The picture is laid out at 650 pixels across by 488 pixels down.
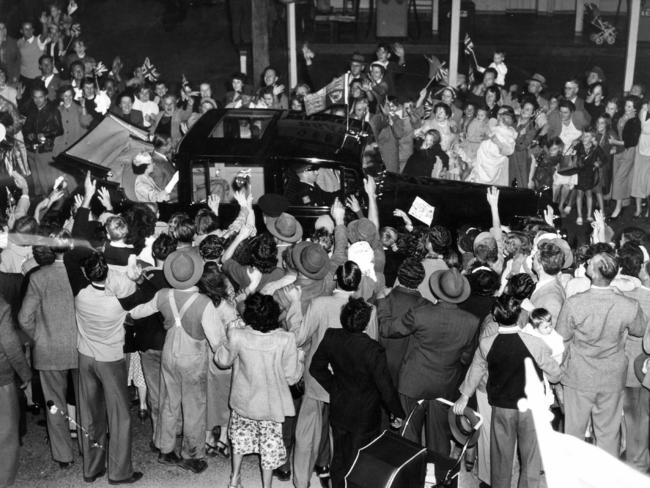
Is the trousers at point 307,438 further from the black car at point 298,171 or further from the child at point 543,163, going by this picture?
the child at point 543,163

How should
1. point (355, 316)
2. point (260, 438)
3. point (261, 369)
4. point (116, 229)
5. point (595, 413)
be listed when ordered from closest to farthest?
point (355, 316)
point (261, 369)
point (260, 438)
point (595, 413)
point (116, 229)

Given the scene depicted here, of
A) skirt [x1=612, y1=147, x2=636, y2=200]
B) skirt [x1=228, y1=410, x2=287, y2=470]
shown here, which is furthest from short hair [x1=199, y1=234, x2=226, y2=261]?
skirt [x1=612, y1=147, x2=636, y2=200]

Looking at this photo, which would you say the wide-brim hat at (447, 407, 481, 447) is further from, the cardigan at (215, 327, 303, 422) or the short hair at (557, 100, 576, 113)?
the short hair at (557, 100, 576, 113)

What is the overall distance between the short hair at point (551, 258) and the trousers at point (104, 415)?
3.26 metres

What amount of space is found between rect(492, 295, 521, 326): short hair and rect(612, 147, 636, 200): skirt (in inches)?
294

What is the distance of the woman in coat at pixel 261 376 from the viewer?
6.23 m

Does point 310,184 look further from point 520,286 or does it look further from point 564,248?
point 520,286

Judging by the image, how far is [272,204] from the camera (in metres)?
8.77

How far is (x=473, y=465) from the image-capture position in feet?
23.6

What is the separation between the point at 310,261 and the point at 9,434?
2545 mm

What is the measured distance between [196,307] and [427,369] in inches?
68.4

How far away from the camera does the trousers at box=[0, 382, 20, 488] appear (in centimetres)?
660

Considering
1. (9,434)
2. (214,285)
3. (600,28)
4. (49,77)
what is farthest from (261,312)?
(600,28)

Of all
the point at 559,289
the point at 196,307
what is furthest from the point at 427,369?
the point at 196,307
